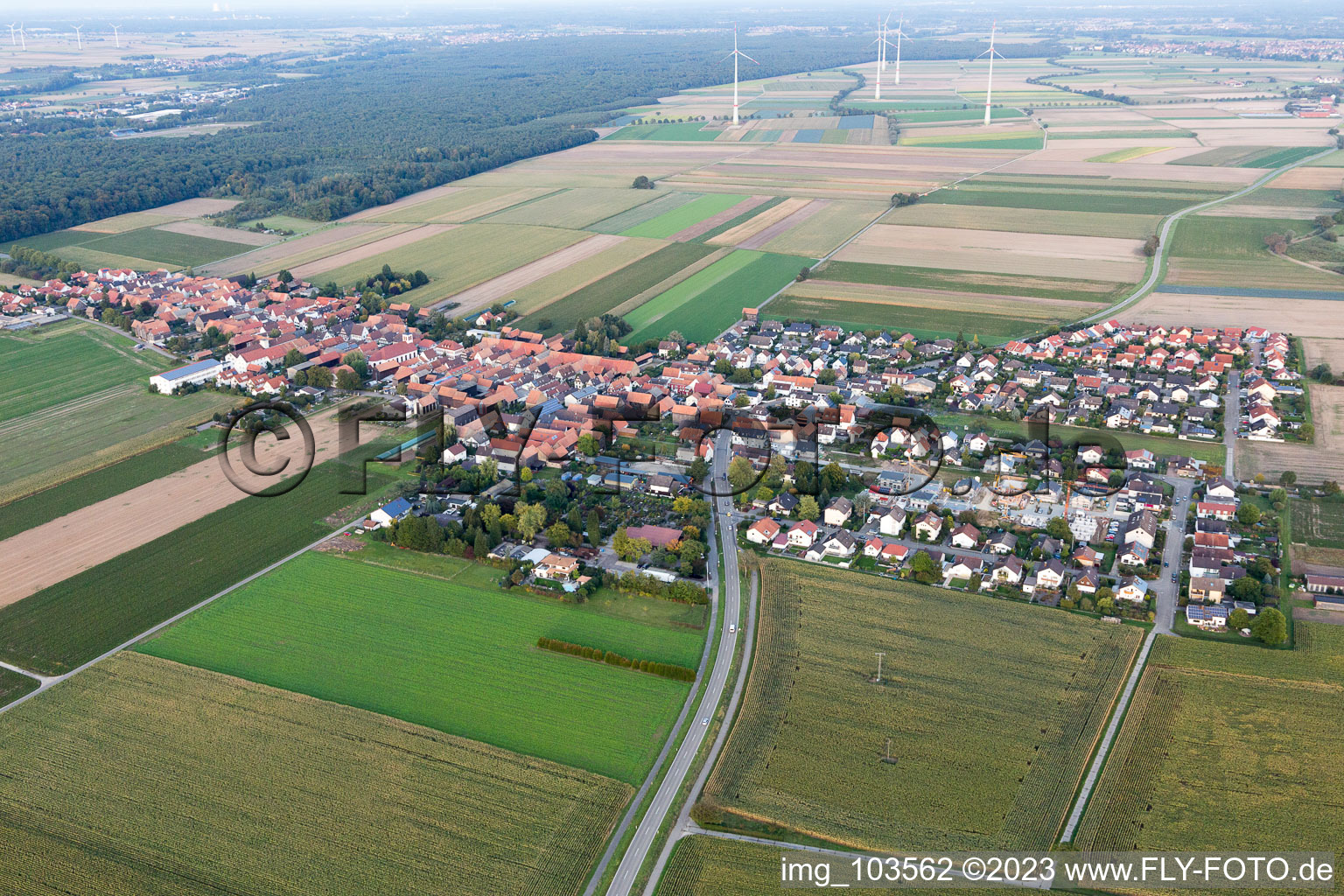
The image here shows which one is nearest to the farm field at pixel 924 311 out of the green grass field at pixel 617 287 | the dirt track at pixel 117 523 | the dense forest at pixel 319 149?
the green grass field at pixel 617 287

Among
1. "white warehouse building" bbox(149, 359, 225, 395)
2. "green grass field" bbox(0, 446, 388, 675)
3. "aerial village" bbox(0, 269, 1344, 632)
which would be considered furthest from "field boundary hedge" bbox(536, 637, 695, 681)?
"white warehouse building" bbox(149, 359, 225, 395)

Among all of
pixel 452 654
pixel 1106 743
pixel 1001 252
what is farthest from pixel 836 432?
pixel 1001 252

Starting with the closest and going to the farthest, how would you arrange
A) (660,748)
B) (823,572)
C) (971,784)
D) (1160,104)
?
(971,784)
(660,748)
(823,572)
(1160,104)

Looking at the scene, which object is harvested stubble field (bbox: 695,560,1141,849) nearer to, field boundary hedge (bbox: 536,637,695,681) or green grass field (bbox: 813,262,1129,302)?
field boundary hedge (bbox: 536,637,695,681)

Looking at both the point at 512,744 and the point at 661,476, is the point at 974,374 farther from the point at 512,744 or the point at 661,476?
the point at 512,744

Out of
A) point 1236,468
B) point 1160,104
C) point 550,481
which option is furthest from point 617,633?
point 1160,104

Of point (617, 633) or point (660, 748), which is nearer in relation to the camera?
point (660, 748)
